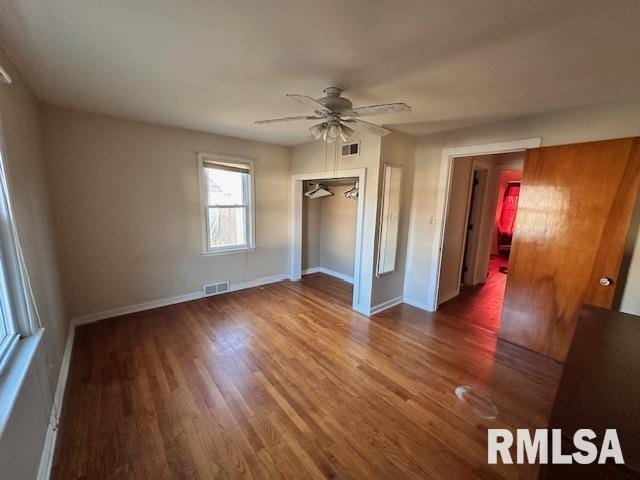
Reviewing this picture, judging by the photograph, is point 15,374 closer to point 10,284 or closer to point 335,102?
point 10,284

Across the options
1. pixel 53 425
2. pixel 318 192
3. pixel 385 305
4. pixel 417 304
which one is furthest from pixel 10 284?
pixel 417 304

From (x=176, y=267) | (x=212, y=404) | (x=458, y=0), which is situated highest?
(x=458, y=0)

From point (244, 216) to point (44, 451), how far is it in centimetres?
322

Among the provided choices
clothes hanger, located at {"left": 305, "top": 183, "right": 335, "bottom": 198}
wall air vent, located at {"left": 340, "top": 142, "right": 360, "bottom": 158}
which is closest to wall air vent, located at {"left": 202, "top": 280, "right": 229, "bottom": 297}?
clothes hanger, located at {"left": 305, "top": 183, "right": 335, "bottom": 198}

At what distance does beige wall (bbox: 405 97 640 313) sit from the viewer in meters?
2.15

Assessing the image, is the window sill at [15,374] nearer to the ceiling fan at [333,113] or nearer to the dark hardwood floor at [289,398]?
the dark hardwood floor at [289,398]

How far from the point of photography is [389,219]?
346 centimetres

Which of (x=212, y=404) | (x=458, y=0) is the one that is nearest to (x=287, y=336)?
(x=212, y=404)

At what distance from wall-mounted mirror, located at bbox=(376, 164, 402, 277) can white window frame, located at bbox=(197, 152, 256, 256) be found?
2.11 metres

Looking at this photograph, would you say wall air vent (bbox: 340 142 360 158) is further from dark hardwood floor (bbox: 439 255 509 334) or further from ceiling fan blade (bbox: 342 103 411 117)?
dark hardwood floor (bbox: 439 255 509 334)

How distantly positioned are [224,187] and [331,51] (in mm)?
2868

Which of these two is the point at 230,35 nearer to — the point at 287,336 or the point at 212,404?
the point at 212,404

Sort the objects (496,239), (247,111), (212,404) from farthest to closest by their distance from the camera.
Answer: (496,239) < (247,111) < (212,404)

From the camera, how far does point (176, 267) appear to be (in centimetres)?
360
